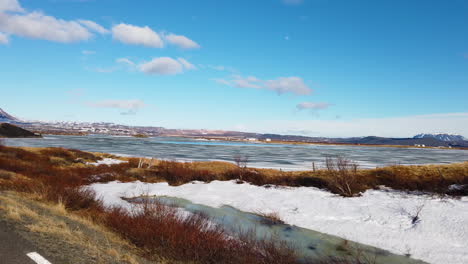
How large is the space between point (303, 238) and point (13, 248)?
10.2m

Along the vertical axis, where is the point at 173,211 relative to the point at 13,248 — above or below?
below

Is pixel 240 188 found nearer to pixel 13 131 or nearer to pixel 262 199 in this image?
pixel 262 199

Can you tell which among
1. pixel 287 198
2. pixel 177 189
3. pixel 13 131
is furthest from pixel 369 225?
pixel 13 131

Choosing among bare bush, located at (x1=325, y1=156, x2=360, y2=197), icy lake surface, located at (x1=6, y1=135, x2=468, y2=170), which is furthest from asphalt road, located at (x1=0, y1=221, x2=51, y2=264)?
icy lake surface, located at (x1=6, y1=135, x2=468, y2=170)

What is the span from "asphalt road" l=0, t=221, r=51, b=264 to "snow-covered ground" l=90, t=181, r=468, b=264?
3894 millimetres

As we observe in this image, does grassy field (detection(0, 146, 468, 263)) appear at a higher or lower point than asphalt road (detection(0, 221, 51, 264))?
lower

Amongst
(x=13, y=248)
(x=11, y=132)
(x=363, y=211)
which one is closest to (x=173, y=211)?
(x=13, y=248)

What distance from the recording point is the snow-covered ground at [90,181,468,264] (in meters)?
11.5

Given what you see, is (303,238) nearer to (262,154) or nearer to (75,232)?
(75,232)

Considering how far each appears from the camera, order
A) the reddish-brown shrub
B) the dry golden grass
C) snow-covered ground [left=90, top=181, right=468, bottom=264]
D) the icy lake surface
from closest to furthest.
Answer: the dry golden grass, the reddish-brown shrub, snow-covered ground [left=90, top=181, right=468, bottom=264], the icy lake surface

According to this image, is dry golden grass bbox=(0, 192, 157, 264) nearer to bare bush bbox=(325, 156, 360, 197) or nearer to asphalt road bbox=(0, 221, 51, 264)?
asphalt road bbox=(0, 221, 51, 264)

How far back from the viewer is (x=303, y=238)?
1247cm

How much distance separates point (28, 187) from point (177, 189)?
33.9 feet

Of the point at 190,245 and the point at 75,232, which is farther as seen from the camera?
the point at 75,232
